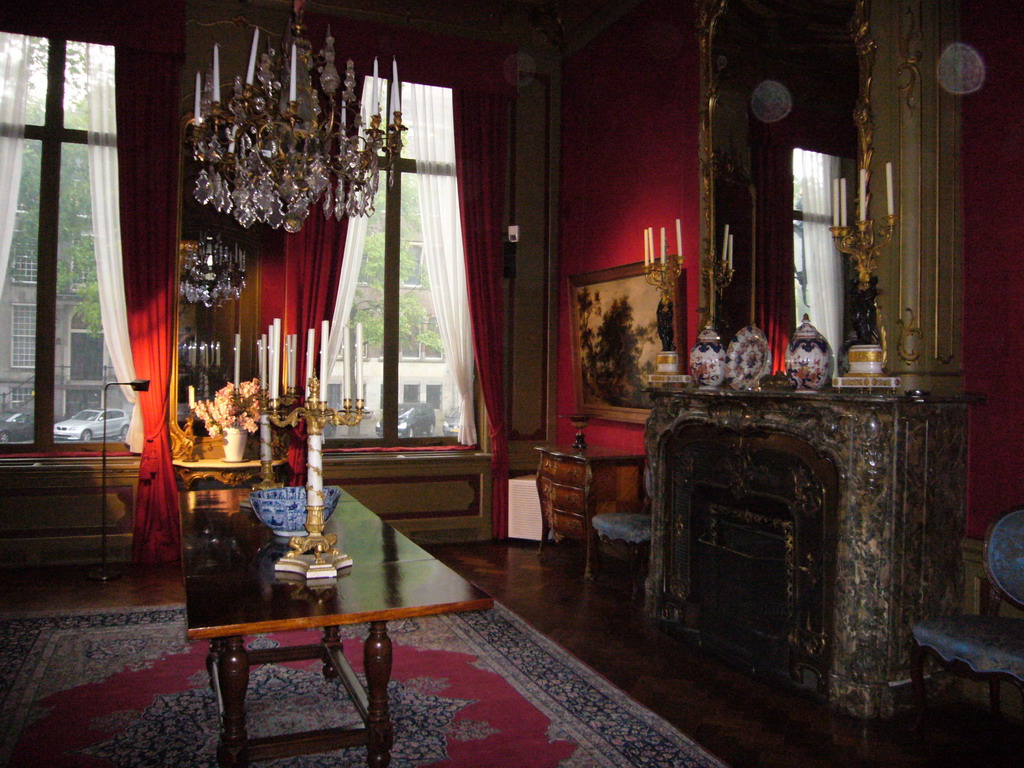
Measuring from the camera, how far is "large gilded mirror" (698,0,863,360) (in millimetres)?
3664

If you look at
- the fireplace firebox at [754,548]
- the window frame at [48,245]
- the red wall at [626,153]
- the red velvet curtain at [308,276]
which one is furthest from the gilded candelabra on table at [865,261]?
the window frame at [48,245]

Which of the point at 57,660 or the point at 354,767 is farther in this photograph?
the point at 57,660

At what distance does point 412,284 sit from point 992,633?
187 inches

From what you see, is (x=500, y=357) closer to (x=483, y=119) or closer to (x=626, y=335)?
(x=626, y=335)

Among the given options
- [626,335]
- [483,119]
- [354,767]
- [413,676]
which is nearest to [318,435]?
[354,767]

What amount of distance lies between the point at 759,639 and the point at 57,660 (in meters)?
3.17

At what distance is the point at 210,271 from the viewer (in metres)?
5.82

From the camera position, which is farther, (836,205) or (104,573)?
(104,573)

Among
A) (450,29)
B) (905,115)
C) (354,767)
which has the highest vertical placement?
(450,29)

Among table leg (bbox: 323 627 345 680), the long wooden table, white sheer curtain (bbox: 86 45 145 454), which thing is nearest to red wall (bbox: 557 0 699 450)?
table leg (bbox: 323 627 345 680)

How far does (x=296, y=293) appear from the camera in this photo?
5.98 metres

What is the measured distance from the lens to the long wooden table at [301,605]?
2193mm

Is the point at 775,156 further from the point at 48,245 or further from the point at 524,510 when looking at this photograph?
the point at 48,245

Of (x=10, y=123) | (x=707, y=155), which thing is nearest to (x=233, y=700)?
(x=707, y=155)
